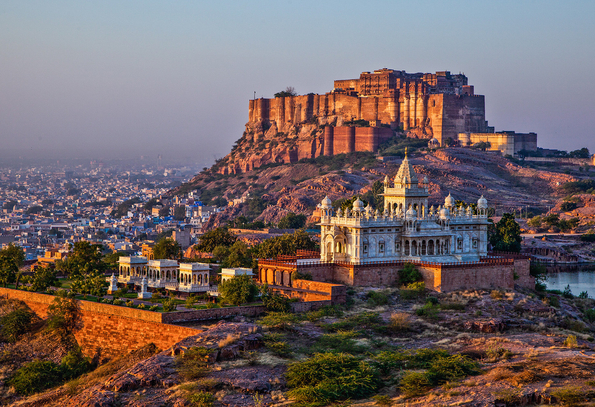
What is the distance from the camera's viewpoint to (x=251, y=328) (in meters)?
36.5

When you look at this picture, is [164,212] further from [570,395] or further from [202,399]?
[570,395]

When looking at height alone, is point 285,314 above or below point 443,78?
below

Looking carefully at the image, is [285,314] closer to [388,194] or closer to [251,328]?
[251,328]

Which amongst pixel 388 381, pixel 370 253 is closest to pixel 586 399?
pixel 388 381

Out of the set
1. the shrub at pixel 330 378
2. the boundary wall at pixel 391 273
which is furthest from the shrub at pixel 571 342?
the boundary wall at pixel 391 273

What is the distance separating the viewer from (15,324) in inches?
1692

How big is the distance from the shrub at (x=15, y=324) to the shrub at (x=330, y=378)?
1609 cm

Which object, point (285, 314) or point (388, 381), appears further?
point (285, 314)

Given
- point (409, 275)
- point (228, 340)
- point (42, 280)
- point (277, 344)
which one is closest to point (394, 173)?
point (409, 275)

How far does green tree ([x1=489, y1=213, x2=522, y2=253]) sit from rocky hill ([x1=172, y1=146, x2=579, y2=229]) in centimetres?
2843

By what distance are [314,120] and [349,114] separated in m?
6.31

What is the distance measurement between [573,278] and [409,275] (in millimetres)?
30357

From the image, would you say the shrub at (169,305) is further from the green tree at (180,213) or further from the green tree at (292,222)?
the green tree at (180,213)

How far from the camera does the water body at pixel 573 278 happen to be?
6450cm
